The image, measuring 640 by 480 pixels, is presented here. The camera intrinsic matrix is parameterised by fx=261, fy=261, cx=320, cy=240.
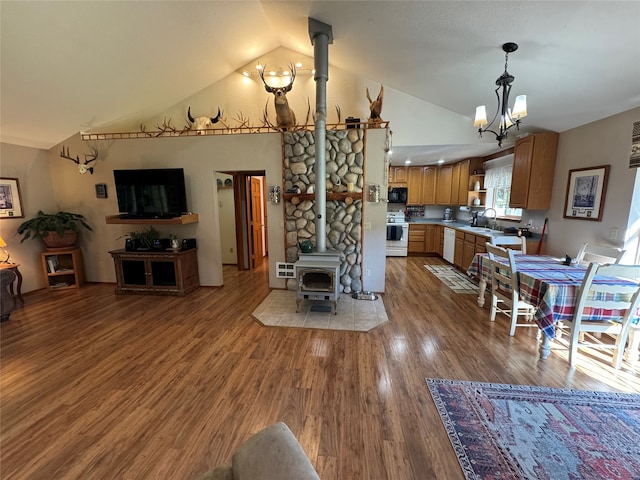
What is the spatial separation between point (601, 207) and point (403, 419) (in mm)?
3424

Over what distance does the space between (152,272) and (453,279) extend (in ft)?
17.4

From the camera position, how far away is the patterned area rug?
1492 mm

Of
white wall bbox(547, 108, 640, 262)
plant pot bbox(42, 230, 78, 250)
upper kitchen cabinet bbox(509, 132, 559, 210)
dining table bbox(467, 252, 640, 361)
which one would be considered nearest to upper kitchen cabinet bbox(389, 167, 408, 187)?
upper kitchen cabinet bbox(509, 132, 559, 210)

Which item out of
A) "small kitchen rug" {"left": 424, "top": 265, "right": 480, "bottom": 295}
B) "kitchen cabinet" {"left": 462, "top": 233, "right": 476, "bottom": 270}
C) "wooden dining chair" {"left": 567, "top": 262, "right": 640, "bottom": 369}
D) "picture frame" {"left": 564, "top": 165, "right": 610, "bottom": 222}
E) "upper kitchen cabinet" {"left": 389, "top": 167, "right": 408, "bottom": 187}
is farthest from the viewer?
"upper kitchen cabinet" {"left": 389, "top": 167, "right": 408, "bottom": 187}

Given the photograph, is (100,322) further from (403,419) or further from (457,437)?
(457,437)

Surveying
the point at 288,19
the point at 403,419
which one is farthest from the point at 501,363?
the point at 288,19

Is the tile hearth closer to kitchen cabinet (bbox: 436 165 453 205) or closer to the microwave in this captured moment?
the microwave

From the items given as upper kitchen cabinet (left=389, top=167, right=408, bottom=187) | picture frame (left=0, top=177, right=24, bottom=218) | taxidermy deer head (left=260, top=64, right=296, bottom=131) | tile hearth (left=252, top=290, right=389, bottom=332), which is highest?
taxidermy deer head (left=260, top=64, right=296, bottom=131)

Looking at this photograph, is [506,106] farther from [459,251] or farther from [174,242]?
[174,242]

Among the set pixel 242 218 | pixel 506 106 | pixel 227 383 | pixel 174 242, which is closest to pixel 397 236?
pixel 242 218

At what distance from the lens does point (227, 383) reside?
2209 mm

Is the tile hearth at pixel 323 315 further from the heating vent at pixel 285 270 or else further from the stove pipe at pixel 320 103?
the stove pipe at pixel 320 103

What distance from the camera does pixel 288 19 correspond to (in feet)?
11.9

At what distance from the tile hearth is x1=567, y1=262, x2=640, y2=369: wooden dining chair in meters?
1.80
